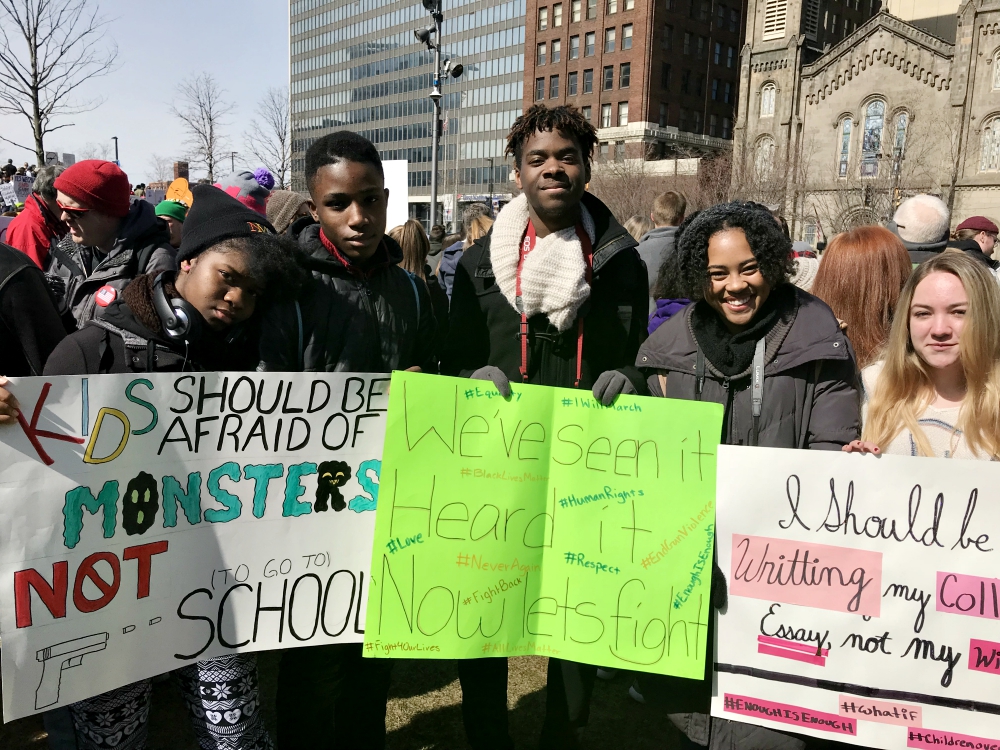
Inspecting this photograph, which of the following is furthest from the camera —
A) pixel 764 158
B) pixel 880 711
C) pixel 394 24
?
pixel 394 24

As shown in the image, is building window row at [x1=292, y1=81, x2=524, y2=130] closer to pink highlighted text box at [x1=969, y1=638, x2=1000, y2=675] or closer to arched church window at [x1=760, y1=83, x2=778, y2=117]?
arched church window at [x1=760, y1=83, x2=778, y2=117]

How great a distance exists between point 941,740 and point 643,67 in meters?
61.2

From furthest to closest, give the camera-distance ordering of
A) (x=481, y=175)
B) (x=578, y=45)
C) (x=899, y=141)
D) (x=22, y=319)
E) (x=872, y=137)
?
(x=481, y=175) → (x=578, y=45) → (x=872, y=137) → (x=899, y=141) → (x=22, y=319)

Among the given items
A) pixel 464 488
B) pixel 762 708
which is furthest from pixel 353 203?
pixel 762 708

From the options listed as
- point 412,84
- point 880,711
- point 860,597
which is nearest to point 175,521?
point 860,597

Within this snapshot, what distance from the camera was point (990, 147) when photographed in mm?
33781

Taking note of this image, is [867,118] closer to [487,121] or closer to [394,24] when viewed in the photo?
[487,121]

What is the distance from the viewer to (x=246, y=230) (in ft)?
7.14

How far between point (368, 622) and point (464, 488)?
510 mm

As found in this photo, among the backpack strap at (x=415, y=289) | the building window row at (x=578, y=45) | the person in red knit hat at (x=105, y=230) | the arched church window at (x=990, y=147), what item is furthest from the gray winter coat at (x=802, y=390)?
the building window row at (x=578, y=45)

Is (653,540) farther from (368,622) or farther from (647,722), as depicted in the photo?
(647,722)

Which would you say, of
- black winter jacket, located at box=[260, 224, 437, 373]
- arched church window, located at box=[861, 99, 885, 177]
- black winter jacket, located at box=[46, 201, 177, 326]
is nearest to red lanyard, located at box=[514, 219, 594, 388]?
black winter jacket, located at box=[260, 224, 437, 373]

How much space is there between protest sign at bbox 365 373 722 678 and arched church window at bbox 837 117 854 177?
41.6 meters

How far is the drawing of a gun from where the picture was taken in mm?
1865
